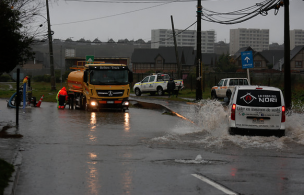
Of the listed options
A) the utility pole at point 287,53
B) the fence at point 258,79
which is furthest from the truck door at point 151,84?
the utility pole at point 287,53

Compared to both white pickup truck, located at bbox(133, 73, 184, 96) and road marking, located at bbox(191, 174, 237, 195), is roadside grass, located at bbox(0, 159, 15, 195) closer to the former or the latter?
road marking, located at bbox(191, 174, 237, 195)

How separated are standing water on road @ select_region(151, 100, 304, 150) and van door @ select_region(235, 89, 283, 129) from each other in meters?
0.41

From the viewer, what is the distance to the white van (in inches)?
541

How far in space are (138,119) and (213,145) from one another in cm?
827

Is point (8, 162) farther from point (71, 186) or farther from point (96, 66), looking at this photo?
point (96, 66)

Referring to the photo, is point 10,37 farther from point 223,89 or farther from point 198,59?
point 223,89

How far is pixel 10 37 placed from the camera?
16016 millimetres

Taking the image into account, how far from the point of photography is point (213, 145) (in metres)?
12.8

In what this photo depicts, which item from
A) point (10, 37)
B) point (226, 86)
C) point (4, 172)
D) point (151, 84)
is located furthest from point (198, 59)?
point (4, 172)

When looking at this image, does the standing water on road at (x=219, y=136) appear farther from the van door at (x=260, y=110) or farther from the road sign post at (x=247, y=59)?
the road sign post at (x=247, y=59)

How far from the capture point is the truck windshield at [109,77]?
24828mm

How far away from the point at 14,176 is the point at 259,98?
809 centimetres

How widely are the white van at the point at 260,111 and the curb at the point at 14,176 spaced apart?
649cm

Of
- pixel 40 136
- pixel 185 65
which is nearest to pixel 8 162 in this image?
pixel 40 136
